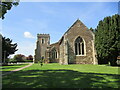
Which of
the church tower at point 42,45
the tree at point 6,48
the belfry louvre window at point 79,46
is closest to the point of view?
the belfry louvre window at point 79,46

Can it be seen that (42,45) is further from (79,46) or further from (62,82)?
(62,82)

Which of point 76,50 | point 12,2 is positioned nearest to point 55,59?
point 76,50

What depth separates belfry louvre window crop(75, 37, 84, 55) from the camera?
2977 centimetres

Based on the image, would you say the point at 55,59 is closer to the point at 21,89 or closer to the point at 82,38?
the point at 82,38

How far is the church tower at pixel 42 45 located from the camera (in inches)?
2103

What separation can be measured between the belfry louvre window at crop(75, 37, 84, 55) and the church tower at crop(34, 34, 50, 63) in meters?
25.4

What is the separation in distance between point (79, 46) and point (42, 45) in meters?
28.9

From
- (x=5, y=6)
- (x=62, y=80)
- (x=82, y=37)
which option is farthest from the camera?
(x=82, y=37)

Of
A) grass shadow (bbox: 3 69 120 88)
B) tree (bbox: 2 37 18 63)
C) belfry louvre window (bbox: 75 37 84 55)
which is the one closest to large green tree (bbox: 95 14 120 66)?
belfry louvre window (bbox: 75 37 84 55)

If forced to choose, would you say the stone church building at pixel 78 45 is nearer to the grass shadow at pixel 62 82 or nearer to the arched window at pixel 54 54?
the arched window at pixel 54 54

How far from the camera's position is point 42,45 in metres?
55.9

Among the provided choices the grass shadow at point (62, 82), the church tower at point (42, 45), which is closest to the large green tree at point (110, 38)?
the grass shadow at point (62, 82)

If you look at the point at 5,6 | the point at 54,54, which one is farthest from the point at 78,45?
the point at 5,6

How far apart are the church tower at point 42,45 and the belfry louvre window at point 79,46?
25372mm
